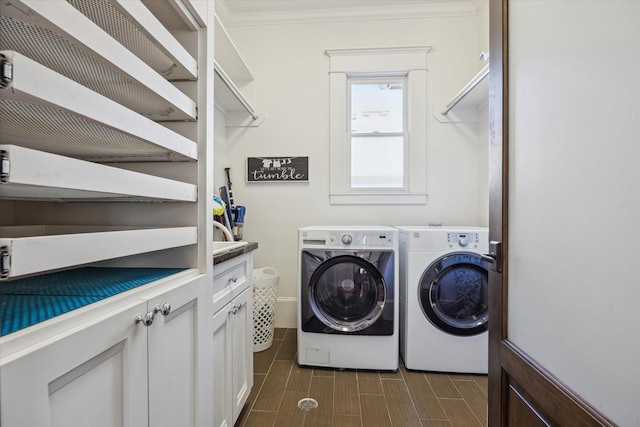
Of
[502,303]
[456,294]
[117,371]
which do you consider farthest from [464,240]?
[117,371]

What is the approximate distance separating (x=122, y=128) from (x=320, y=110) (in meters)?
2.27

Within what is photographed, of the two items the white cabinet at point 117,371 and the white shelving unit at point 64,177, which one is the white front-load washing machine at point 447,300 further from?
the white shelving unit at point 64,177

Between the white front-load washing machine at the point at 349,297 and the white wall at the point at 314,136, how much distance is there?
29.8 inches

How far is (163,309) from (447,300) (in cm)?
178

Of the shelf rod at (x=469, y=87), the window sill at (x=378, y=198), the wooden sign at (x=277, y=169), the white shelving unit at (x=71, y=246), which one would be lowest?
the white shelving unit at (x=71, y=246)

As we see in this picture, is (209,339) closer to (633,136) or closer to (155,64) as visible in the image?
(155,64)

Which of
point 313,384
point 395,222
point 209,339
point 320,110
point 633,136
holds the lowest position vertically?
point 313,384

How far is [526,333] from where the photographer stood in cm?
79

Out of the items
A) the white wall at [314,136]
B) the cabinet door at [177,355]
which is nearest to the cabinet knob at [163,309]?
the cabinet door at [177,355]

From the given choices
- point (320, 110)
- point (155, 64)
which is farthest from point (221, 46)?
point (155, 64)

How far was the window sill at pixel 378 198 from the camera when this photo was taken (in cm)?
266

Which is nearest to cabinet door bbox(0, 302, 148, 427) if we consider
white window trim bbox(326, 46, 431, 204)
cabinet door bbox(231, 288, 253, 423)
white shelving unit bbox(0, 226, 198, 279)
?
white shelving unit bbox(0, 226, 198, 279)

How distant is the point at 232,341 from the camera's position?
1305 millimetres

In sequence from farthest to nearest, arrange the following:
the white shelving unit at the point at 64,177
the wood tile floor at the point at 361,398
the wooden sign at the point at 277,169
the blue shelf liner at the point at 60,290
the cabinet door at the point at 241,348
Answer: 1. the wooden sign at the point at 277,169
2. the wood tile floor at the point at 361,398
3. the cabinet door at the point at 241,348
4. the blue shelf liner at the point at 60,290
5. the white shelving unit at the point at 64,177
